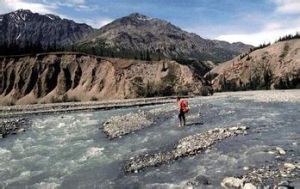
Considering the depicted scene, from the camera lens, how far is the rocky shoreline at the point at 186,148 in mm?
27186

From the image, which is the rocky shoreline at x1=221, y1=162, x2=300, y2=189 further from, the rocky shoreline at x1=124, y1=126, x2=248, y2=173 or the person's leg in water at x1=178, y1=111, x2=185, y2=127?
the person's leg in water at x1=178, y1=111, x2=185, y2=127

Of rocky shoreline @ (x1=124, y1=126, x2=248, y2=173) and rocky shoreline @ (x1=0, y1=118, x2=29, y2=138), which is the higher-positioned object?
rocky shoreline @ (x1=124, y1=126, x2=248, y2=173)

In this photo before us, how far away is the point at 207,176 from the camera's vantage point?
22.9m

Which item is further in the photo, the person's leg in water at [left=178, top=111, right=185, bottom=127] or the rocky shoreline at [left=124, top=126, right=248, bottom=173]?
the person's leg in water at [left=178, top=111, right=185, bottom=127]

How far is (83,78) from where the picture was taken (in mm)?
113500

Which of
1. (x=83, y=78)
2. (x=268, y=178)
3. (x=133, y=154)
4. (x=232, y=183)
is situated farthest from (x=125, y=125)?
(x=83, y=78)

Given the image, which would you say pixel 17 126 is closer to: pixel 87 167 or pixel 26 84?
pixel 87 167

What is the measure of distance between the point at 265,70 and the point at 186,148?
333 ft

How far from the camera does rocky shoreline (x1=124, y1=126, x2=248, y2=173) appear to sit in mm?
27186

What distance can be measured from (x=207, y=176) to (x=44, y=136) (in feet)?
78.8

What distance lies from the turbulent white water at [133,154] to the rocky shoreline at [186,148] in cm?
69

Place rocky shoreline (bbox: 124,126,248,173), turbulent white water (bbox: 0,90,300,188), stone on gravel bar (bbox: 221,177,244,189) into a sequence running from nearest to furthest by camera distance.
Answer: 1. stone on gravel bar (bbox: 221,177,244,189)
2. turbulent white water (bbox: 0,90,300,188)
3. rocky shoreline (bbox: 124,126,248,173)

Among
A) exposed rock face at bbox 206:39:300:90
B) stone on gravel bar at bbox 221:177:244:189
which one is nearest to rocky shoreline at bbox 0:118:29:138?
stone on gravel bar at bbox 221:177:244:189

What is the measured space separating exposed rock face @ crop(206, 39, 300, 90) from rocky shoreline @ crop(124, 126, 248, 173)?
79143mm
